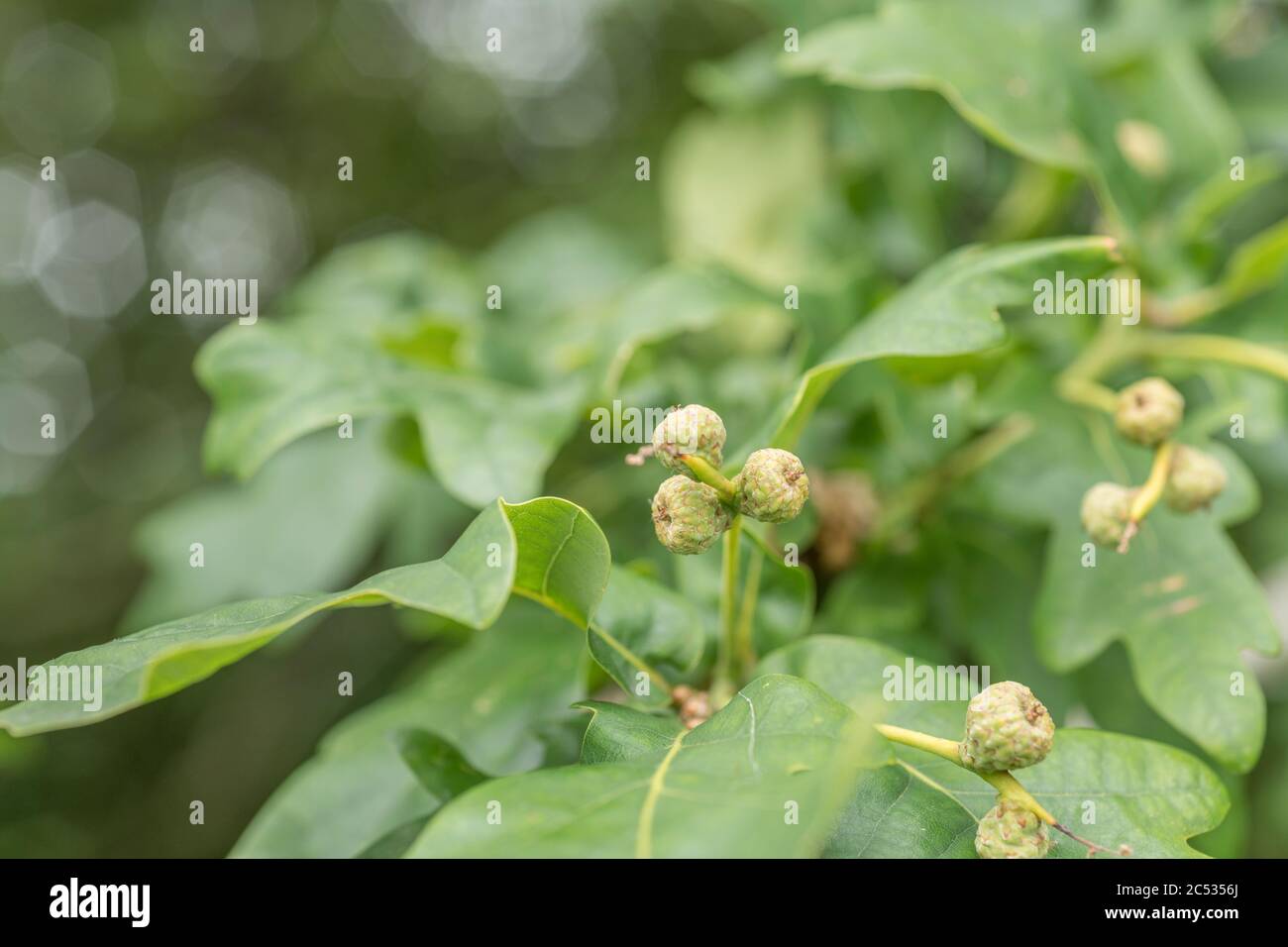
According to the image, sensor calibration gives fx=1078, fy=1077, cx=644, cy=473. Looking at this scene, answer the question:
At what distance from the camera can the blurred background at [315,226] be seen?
125 centimetres

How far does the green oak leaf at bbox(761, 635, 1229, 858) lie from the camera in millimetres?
576

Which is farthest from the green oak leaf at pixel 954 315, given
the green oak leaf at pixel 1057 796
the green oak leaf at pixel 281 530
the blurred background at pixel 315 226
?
the green oak leaf at pixel 281 530

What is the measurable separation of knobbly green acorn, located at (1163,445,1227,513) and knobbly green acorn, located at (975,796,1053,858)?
0.97 feet

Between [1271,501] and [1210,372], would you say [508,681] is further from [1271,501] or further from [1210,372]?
[1271,501]

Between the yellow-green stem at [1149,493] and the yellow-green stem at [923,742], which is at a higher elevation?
the yellow-green stem at [1149,493]

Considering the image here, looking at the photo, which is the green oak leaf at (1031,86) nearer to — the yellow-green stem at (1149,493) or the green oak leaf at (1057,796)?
the yellow-green stem at (1149,493)

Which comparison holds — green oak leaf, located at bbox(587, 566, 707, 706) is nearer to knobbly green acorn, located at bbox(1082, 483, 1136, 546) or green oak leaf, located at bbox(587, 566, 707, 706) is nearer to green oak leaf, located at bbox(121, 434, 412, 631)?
knobbly green acorn, located at bbox(1082, 483, 1136, 546)

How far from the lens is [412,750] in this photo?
2.23 feet

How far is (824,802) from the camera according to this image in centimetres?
41

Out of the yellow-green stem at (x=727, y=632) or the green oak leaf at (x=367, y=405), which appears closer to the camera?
the yellow-green stem at (x=727, y=632)

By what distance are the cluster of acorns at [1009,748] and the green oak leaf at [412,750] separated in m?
0.31

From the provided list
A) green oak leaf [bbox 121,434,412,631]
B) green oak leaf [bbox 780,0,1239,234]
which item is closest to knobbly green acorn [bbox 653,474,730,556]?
green oak leaf [bbox 780,0,1239,234]

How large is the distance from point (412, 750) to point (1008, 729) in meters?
0.36

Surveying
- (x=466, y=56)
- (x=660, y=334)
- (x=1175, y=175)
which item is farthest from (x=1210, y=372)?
(x=466, y=56)
